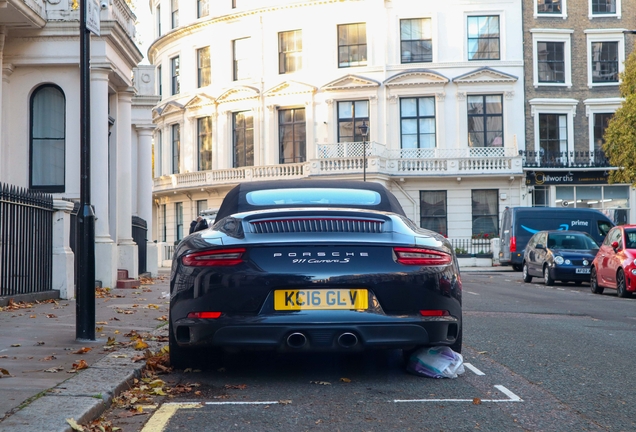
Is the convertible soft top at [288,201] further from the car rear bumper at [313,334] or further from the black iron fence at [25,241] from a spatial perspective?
the black iron fence at [25,241]

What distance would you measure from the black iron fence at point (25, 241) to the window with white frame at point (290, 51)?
34.5 m

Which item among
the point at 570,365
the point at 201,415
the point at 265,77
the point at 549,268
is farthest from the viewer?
the point at 265,77

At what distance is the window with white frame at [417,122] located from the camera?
152 feet

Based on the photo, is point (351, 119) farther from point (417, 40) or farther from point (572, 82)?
point (572, 82)

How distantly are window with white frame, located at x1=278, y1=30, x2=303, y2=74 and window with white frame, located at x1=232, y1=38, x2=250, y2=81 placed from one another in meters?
2.09

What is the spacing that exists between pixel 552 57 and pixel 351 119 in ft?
35.1

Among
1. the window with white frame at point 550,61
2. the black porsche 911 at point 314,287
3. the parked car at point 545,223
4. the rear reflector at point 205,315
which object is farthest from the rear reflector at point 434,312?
the window with white frame at point 550,61

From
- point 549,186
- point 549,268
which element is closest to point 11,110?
point 549,268

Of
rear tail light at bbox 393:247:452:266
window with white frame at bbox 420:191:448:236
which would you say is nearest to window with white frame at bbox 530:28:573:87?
window with white frame at bbox 420:191:448:236

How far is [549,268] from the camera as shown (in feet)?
79.3

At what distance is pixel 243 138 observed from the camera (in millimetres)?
49938

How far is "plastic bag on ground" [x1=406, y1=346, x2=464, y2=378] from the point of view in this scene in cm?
669

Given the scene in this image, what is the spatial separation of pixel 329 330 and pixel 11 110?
575 inches

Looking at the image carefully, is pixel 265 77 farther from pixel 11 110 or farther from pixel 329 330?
pixel 329 330
